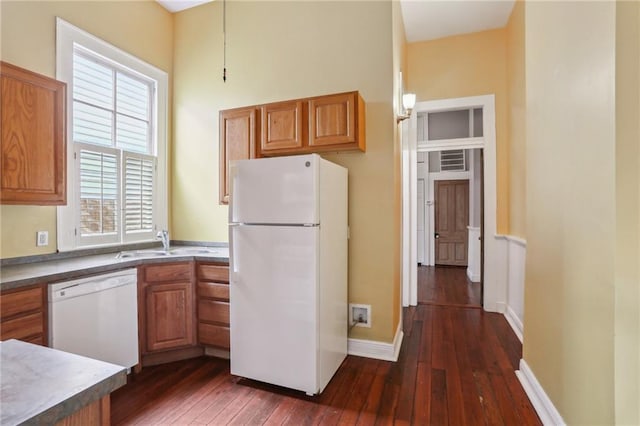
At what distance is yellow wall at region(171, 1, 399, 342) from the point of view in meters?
2.66

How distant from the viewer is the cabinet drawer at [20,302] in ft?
5.47

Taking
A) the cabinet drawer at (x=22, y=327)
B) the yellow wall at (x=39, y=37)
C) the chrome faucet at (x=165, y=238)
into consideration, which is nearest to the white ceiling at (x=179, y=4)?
the yellow wall at (x=39, y=37)

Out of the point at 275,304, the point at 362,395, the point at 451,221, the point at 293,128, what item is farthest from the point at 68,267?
the point at 451,221

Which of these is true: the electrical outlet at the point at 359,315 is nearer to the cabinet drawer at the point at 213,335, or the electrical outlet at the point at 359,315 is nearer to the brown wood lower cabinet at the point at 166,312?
the cabinet drawer at the point at 213,335

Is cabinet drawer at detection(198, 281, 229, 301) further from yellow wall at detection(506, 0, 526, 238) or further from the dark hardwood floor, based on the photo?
yellow wall at detection(506, 0, 526, 238)

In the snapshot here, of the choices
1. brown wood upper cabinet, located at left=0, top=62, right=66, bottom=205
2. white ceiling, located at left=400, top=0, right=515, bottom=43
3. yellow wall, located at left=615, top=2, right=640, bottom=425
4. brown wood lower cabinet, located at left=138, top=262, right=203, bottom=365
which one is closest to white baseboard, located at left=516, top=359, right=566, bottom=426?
yellow wall, located at left=615, top=2, right=640, bottom=425

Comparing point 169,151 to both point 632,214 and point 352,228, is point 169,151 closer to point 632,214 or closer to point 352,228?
point 352,228

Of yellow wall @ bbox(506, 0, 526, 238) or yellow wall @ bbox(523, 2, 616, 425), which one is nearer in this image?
yellow wall @ bbox(523, 2, 616, 425)

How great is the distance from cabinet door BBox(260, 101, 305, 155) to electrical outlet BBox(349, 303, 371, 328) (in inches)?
59.3

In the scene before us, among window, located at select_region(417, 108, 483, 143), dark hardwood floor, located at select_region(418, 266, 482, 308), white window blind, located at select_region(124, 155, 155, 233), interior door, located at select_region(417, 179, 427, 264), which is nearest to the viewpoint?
white window blind, located at select_region(124, 155, 155, 233)

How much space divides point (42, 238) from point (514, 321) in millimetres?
4493

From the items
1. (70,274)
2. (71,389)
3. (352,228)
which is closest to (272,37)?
(352,228)

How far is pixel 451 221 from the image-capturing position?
6.81 m

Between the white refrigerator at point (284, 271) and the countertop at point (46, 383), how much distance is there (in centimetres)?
146
